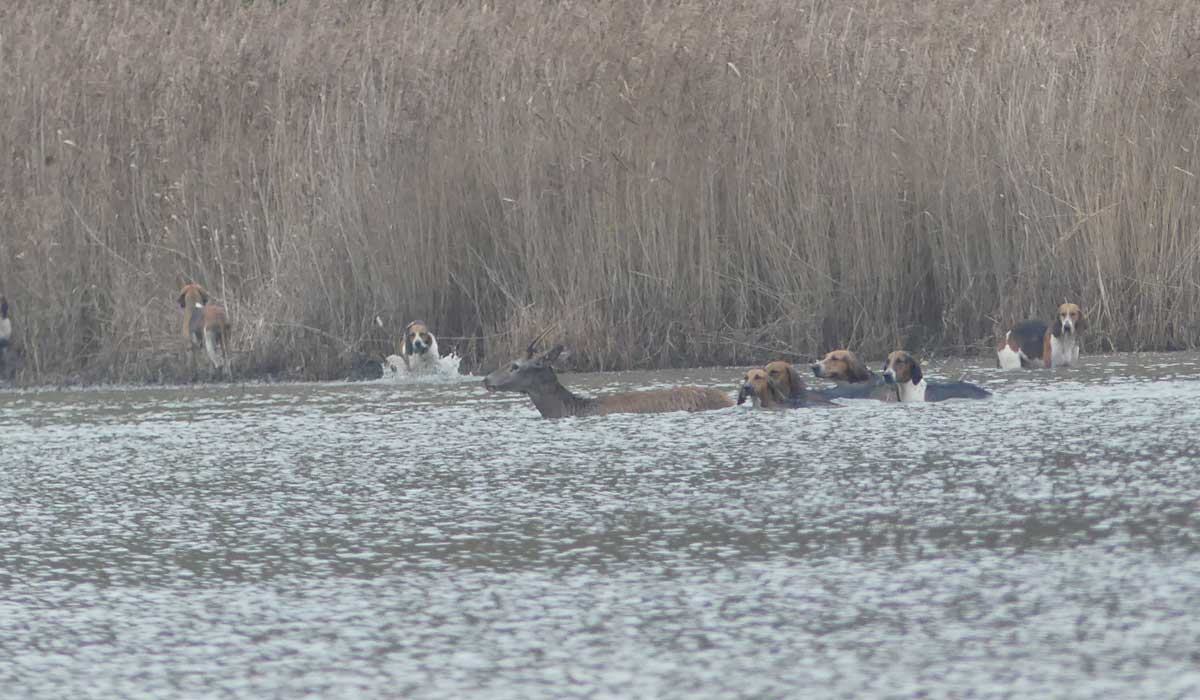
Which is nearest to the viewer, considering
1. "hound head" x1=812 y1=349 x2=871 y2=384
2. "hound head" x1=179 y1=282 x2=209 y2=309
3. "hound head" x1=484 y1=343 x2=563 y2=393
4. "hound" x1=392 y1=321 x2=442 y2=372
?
"hound head" x1=484 y1=343 x2=563 y2=393

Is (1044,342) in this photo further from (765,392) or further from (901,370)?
(765,392)

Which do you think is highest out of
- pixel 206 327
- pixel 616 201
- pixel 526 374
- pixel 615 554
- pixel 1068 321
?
pixel 616 201

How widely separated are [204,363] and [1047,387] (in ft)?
15.1

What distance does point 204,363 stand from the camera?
37.1 feet

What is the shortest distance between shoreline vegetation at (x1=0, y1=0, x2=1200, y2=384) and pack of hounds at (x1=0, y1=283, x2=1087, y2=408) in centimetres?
92

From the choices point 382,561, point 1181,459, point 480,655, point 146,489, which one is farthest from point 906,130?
point 480,655

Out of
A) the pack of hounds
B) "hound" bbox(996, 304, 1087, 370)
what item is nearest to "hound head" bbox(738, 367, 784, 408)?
the pack of hounds

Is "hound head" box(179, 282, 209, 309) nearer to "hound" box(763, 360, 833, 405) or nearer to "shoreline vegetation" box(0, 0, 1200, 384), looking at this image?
"shoreline vegetation" box(0, 0, 1200, 384)

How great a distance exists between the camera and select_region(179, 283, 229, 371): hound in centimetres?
1105

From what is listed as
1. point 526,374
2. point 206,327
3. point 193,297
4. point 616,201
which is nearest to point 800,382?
point 526,374

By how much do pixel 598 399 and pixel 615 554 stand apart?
12.1 ft

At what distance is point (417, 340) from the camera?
10.8m

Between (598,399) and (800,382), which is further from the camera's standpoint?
(800,382)

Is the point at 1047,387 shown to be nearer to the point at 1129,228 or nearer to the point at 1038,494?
the point at 1129,228
